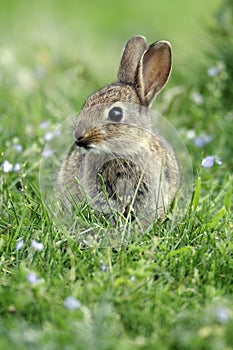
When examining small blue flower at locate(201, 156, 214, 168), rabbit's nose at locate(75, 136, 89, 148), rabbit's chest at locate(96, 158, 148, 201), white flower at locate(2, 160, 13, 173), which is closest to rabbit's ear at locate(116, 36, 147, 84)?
rabbit's chest at locate(96, 158, 148, 201)

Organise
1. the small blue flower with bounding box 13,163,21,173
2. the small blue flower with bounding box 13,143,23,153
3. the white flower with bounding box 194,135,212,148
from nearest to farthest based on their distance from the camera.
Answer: the small blue flower with bounding box 13,163,21,173, the small blue flower with bounding box 13,143,23,153, the white flower with bounding box 194,135,212,148

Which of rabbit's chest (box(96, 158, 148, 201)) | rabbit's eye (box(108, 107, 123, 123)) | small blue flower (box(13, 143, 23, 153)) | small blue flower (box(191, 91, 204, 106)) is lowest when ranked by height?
rabbit's chest (box(96, 158, 148, 201))

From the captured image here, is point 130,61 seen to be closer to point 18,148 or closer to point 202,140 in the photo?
point 18,148

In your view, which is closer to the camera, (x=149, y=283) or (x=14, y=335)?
(x=14, y=335)

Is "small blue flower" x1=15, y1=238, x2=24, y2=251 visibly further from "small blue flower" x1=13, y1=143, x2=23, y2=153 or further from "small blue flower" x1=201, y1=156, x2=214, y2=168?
"small blue flower" x1=201, y1=156, x2=214, y2=168

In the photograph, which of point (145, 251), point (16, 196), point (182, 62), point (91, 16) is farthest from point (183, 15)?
point (145, 251)

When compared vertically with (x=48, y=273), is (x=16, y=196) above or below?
above

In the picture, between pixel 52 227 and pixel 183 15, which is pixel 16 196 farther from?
pixel 183 15
